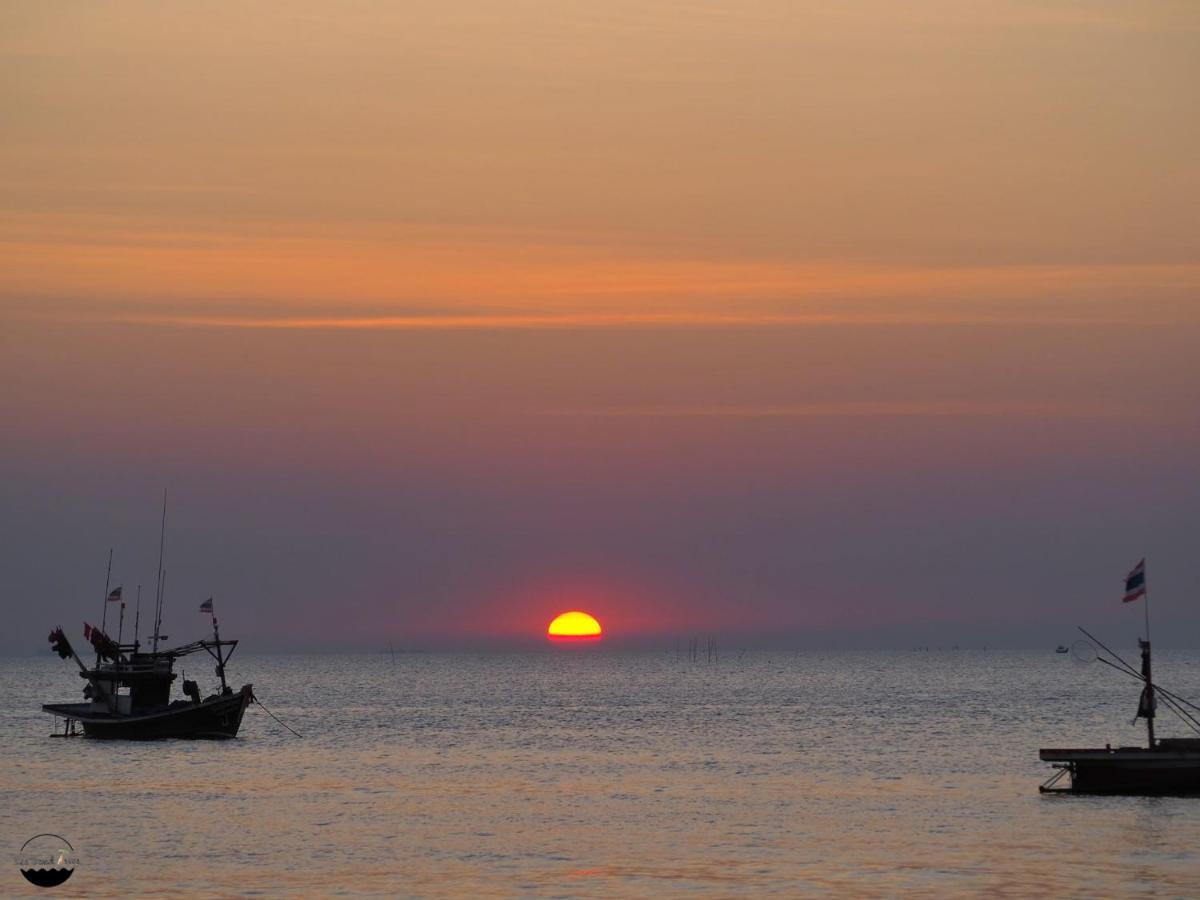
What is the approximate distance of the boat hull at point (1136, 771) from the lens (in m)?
71.9

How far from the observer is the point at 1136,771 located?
7256cm

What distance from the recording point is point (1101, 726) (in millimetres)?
137125

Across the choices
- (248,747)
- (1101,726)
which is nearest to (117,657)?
(248,747)

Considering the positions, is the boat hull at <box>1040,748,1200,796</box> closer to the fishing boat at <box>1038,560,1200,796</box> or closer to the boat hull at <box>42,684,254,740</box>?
the fishing boat at <box>1038,560,1200,796</box>

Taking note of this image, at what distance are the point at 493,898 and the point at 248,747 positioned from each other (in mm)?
67718

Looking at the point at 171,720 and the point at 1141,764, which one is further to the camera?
the point at 171,720

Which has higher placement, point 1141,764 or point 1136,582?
point 1136,582

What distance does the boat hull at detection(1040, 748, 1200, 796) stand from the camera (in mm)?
71875
